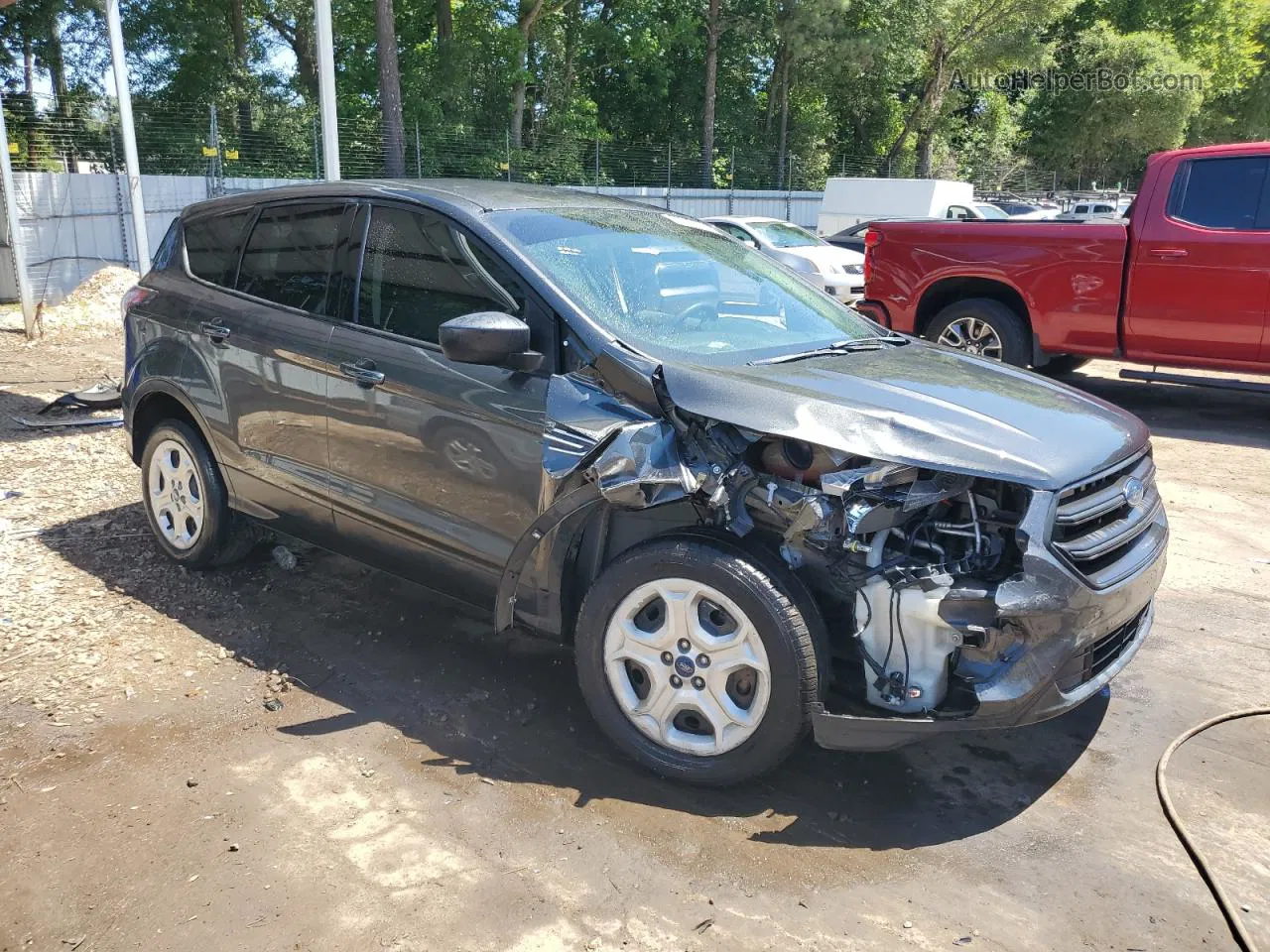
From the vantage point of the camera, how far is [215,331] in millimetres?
4578

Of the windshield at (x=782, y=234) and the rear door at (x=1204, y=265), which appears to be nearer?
the rear door at (x=1204, y=265)

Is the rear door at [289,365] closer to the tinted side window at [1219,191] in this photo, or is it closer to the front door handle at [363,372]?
the front door handle at [363,372]

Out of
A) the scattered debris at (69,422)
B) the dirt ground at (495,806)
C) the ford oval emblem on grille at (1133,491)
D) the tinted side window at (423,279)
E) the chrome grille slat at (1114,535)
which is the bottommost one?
the dirt ground at (495,806)

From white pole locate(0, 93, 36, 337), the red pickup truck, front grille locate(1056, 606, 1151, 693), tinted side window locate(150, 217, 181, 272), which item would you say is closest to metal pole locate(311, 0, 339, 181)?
tinted side window locate(150, 217, 181, 272)

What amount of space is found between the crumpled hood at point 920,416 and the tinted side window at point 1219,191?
195 inches

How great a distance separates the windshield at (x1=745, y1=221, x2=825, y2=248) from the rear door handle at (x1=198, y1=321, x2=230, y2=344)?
10.9 metres

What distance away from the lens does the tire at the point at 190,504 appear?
4.76 metres

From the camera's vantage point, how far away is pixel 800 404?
3.05 metres

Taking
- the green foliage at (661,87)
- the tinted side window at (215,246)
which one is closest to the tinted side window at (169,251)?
the tinted side window at (215,246)

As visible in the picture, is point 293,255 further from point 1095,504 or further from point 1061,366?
point 1061,366

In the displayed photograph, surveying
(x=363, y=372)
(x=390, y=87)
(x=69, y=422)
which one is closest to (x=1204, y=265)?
(x=363, y=372)

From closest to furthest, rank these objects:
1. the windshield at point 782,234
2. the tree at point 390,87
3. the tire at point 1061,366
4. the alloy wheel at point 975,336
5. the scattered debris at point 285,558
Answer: the scattered debris at point 285,558 < the alloy wheel at point 975,336 < the tire at point 1061,366 < the windshield at point 782,234 < the tree at point 390,87

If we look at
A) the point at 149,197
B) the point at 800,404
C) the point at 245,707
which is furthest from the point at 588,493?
the point at 149,197

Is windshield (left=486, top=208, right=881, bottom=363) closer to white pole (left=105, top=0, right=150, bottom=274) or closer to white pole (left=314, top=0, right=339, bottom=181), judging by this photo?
white pole (left=314, top=0, right=339, bottom=181)
